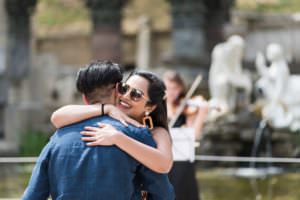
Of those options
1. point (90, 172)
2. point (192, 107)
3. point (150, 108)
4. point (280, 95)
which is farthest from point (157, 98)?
point (280, 95)

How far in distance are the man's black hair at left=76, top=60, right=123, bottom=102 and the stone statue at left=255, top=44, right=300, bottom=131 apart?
36.6 feet

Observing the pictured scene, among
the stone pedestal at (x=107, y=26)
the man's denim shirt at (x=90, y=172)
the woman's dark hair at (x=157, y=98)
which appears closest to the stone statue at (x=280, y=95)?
the stone pedestal at (x=107, y=26)

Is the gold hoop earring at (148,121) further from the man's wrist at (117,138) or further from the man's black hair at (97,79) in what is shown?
the man's wrist at (117,138)

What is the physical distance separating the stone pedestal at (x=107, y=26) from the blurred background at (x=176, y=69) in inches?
1.0

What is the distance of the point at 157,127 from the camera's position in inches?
136

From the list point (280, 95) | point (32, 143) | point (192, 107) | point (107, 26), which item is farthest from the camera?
point (107, 26)

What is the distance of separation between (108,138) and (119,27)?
1685 cm

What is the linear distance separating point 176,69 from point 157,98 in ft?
49.6

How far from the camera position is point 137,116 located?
136 inches

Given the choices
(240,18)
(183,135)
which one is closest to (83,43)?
(240,18)

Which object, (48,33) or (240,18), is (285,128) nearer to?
(240,18)

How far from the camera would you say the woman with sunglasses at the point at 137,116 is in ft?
10.1

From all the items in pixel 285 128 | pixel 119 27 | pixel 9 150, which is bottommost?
pixel 9 150

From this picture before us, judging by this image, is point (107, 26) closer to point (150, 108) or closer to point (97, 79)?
point (150, 108)
